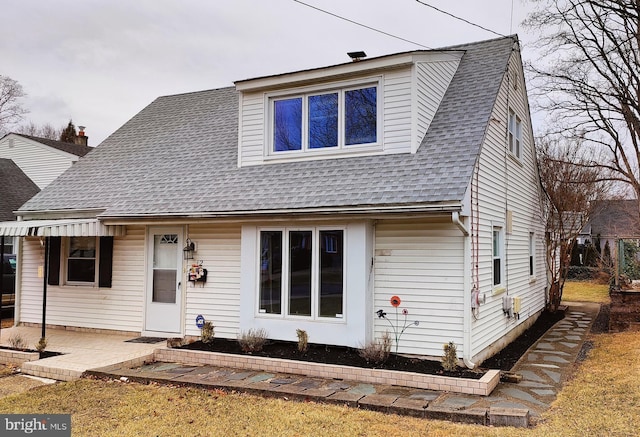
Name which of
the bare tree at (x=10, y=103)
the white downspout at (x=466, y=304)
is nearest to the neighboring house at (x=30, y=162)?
the bare tree at (x=10, y=103)

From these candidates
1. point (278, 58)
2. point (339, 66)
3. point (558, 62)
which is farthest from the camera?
point (278, 58)

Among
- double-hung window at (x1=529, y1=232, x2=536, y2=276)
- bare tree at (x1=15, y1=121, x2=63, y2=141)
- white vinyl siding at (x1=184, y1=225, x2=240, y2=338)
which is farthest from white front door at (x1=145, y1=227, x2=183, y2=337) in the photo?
bare tree at (x1=15, y1=121, x2=63, y2=141)

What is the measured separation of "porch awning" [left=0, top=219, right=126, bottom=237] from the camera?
9.07 m

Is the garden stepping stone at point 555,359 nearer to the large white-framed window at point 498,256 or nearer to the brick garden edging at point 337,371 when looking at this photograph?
the large white-framed window at point 498,256

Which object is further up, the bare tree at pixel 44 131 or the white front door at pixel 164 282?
the bare tree at pixel 44 131

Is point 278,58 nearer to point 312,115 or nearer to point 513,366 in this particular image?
point 312,115

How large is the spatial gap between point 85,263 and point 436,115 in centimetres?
824

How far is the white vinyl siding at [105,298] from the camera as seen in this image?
10.5 metres

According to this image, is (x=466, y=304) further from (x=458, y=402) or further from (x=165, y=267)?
(x=165, y=267)

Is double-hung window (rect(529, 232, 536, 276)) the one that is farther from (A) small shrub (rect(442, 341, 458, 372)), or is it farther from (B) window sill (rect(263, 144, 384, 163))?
(A) small shrub (rect(442, 341, 458, 372))

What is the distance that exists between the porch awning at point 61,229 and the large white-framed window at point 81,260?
1011 millimetres

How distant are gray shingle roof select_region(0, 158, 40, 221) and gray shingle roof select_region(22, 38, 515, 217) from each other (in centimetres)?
797

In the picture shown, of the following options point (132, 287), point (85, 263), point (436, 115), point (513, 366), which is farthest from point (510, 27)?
point (85, 263)

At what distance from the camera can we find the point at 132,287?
10.6 metres
